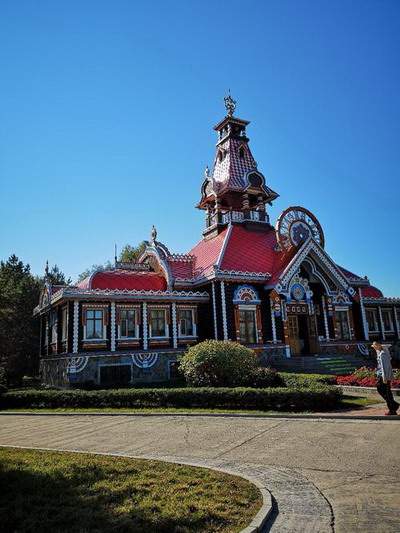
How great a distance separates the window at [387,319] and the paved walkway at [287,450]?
25.5 m

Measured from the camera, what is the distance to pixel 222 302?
1054 inches

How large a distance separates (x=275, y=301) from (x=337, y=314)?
238 inches

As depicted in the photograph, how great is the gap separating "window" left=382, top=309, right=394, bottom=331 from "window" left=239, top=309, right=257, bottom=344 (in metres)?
13.6

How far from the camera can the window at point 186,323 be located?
27.4 meters

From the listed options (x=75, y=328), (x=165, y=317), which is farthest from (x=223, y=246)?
(x=75, y=328)

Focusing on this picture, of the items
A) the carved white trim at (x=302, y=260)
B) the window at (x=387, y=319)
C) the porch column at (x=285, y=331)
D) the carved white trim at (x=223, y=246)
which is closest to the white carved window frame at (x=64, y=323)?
the carved white trim at (x=223, y=246)

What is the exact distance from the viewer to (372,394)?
17062mm

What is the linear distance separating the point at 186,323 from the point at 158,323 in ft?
6.38

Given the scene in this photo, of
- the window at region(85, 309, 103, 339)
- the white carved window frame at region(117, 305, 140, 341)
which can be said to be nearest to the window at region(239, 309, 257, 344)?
the white carved window frame at region(117, 305, 140, 341)

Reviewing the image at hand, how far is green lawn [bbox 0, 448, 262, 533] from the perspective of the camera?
522 cm

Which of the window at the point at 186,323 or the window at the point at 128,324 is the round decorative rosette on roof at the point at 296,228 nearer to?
the window at the point at 186,323

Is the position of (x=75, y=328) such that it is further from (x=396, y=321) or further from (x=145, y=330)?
(x=396, y=321)

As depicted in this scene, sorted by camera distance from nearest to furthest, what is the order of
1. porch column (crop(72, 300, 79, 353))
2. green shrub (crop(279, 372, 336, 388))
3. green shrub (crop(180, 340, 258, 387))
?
green shrub (crop(279, 372, 336, 388)), green shrub (crop(180, 340, 258, 387)), porch column (crop(72, 300, 79, 353))

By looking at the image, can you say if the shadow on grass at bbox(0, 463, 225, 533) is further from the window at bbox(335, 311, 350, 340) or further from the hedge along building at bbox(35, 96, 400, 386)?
the window at bbox(335, 311, 350, 340)
